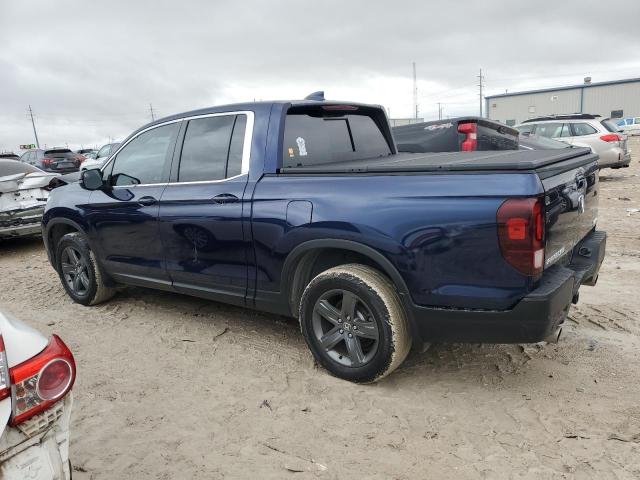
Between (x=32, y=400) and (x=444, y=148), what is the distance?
267 inches

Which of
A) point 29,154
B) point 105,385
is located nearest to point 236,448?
point 105,385

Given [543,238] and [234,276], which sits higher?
[543,238]

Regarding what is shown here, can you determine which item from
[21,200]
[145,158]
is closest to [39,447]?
[145,158]

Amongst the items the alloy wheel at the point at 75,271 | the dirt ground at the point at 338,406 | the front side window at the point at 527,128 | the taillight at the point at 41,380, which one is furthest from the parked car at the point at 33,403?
the front side window at the point at 527,128

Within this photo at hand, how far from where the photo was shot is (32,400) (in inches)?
64.7

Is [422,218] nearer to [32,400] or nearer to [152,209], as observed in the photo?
[32,400]

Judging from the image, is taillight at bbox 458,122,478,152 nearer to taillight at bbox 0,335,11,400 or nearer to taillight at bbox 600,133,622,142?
taillight at bbox 0,335,11,400

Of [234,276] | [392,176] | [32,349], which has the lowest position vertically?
[234,276]

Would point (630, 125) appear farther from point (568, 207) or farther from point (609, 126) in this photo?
point (568, 207)

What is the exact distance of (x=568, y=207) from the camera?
9.62ft

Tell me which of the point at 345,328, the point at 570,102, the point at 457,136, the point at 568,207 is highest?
the point at 570,102

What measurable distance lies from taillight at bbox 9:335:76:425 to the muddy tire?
10.7 feet

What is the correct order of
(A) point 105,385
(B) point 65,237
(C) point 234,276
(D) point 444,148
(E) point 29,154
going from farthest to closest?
1. (E) point 29,154
2. (D) point 444,148
3. (B) point 65,237
4. (C) point 234,276
5. (A) point 105,385

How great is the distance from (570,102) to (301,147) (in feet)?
181
